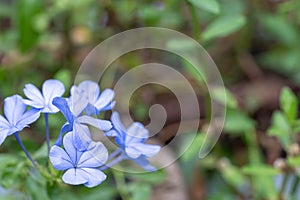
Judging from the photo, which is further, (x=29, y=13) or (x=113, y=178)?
(x=29, y=13)

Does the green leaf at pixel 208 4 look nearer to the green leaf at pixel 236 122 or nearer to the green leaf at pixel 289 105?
the green leaf at pixel 289 105

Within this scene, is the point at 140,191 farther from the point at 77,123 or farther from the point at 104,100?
the point at 77,123

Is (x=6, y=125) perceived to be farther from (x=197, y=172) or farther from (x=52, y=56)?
(x=52, y=56)

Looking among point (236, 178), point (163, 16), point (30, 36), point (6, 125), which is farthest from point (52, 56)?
point (6, 125)

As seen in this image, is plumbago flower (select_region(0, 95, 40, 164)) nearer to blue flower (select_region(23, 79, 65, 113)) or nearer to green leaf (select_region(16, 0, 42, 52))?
blue flower (select_region(23, 79, 65, 113))

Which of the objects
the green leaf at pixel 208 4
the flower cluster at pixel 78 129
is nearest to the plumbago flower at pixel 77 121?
the flower cluster at pixel 78 129

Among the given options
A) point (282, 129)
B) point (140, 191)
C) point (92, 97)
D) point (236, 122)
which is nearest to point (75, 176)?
point (92, 97)
